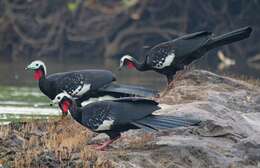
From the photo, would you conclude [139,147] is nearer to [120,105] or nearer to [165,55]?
[120,105]

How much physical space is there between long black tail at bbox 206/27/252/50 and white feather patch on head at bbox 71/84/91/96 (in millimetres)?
1878

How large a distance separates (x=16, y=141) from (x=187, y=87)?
3477 mm

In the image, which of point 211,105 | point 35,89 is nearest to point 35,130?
point 211,105

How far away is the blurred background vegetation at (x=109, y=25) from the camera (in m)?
31.0

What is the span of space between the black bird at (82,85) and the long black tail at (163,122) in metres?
1.80

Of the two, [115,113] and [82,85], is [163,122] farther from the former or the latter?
[82,85]

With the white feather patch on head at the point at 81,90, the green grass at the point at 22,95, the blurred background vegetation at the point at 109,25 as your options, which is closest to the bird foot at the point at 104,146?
the white feather patch on head at the point at 81,90

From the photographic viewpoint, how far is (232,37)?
39.2 feet

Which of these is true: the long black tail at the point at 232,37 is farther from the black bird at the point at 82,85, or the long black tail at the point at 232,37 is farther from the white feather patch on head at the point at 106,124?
the white feather patch on head at the point at 106,124

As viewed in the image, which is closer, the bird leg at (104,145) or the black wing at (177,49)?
the bird leg at (104,145)

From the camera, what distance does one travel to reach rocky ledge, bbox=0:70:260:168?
29.1 feet

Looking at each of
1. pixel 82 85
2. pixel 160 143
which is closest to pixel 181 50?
pixel 82 85

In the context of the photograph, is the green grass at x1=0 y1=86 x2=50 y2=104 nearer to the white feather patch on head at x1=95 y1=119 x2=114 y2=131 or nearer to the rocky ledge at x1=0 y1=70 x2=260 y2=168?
the rocky ledge at x1=0 y1=70 x2=260 y2=168

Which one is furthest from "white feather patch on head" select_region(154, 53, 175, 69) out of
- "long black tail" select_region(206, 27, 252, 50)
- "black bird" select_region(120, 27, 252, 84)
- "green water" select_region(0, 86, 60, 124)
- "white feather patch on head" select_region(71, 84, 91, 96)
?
"green water" select_region(0, 86, 60, 124)
